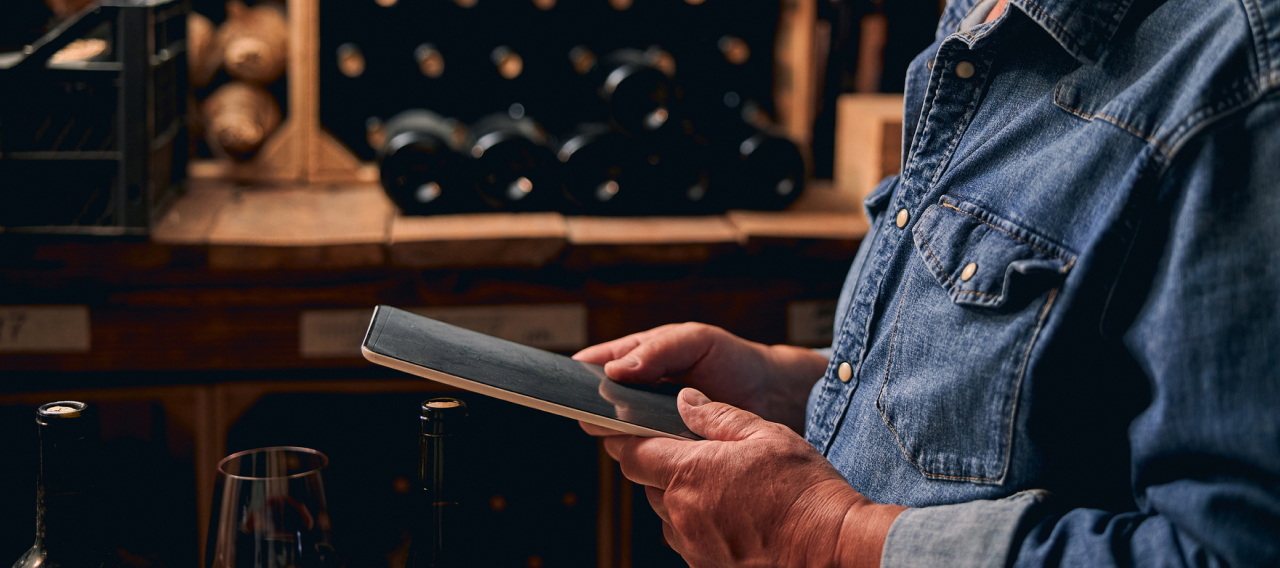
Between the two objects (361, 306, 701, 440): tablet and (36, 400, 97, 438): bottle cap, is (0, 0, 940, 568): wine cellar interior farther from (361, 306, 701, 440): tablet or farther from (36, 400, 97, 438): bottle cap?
(36, 400, 97, 438): bottle cap

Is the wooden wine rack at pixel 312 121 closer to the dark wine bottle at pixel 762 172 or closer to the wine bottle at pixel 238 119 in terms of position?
the wine bottle at pixel 238 119

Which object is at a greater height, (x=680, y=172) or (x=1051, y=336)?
(x=680, y=172)

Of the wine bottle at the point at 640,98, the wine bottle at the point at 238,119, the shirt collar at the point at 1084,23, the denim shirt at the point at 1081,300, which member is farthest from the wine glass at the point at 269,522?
the wine bottle at the point at 238,119

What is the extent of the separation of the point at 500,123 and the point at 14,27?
0.99 m

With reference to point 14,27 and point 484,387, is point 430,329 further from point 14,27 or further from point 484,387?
point 14,27

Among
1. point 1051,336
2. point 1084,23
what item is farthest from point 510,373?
point 1084,23

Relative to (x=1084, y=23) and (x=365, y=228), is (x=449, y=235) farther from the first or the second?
(x=1084, y=23)

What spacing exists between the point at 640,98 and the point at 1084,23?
55.0 inches

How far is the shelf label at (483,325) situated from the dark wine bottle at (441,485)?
102 cm

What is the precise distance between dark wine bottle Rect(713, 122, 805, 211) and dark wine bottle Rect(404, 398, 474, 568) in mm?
1387

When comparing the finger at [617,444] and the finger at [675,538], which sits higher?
the finger at [617,444]

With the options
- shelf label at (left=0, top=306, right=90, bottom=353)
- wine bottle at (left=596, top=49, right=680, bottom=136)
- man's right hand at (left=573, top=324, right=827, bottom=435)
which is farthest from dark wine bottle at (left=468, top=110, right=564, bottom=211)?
man's right hand at (left=573, top=324, right=827, bottom=435)

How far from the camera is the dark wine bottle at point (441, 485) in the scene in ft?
2.42

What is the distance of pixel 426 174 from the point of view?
1966mm
